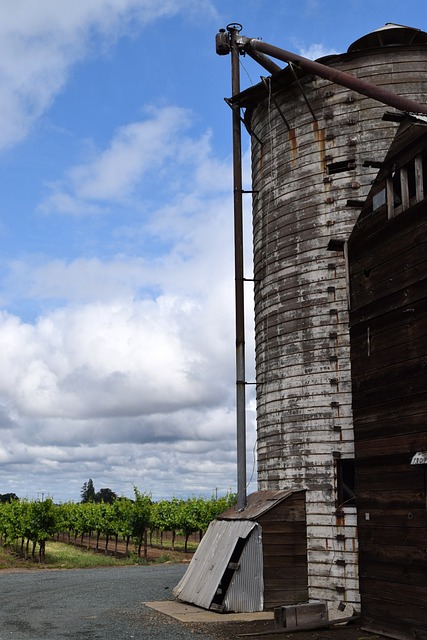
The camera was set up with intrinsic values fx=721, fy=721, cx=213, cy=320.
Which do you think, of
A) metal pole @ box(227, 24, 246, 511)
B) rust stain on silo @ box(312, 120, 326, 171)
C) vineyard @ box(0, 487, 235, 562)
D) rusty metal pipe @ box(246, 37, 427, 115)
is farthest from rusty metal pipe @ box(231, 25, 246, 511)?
vineyard @ box(0, 487, 235, 562)

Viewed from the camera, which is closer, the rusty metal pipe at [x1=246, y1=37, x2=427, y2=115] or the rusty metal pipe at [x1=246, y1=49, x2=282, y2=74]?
the rusty metal pipe at [x1=246, y1=37, x2=427, y2=115]

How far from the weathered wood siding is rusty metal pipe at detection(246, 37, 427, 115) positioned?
0.94 metres

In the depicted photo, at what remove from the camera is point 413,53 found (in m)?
18.5

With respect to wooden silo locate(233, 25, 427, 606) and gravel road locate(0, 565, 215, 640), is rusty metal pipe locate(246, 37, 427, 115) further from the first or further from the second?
gravel road locate(0, 565, 215, 640)

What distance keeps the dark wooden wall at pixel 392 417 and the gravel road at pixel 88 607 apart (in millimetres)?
3729

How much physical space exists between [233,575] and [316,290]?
7207 mm

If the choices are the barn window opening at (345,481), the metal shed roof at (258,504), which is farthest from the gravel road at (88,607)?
the barn window opening at (345,481)

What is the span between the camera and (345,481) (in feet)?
57.1

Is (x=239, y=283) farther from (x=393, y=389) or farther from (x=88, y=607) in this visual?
(x=88, y=607)

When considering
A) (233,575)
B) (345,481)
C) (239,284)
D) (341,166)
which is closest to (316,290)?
(239,284)

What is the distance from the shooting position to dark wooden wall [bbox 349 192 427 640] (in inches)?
507

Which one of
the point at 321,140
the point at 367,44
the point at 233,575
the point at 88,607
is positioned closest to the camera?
the point at 233,575

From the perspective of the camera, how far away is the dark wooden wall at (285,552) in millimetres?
17109

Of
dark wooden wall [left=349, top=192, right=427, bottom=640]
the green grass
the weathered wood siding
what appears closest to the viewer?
dark wooden wall [left=349, top=192, right=427, bottom=640]
